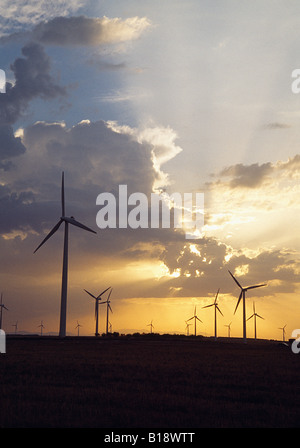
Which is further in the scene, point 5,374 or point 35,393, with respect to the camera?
point 5,374

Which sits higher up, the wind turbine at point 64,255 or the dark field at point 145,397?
the wind turbine at point 64,255

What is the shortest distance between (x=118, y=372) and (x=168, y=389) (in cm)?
1127

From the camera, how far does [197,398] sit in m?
32.1

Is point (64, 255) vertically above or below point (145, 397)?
above

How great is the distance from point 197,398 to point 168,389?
4.13 m

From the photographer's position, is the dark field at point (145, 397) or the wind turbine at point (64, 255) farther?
the wind turbine at point (64, 255)

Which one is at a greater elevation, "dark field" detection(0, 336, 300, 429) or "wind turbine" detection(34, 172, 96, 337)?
"wind turbine" detection(34, 172, 96, 337)

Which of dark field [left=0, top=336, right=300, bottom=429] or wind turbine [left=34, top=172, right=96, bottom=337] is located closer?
dark field [left=0, top=336, right=300, bottom=429]

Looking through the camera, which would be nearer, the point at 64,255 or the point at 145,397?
the point at 145,397
